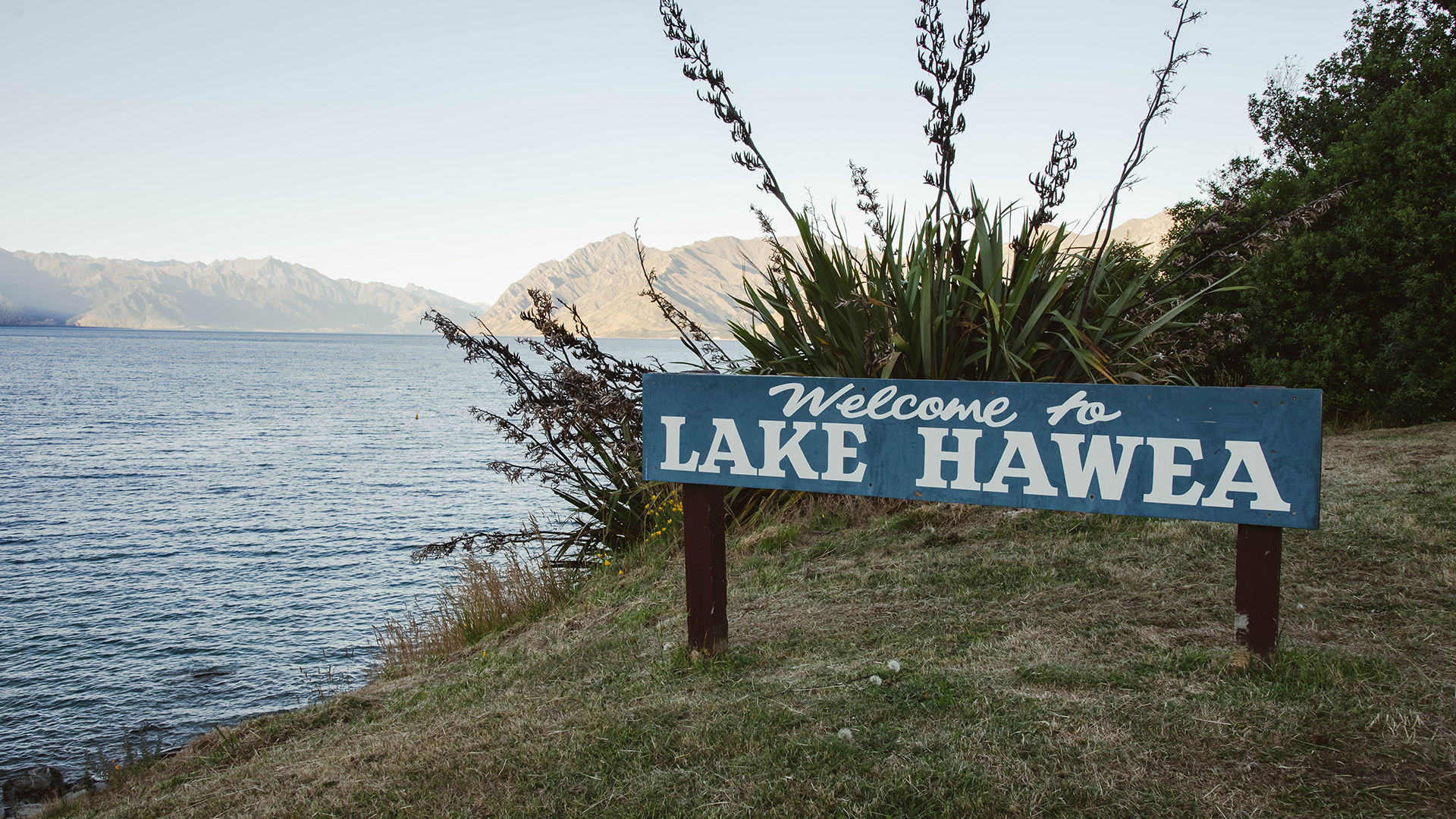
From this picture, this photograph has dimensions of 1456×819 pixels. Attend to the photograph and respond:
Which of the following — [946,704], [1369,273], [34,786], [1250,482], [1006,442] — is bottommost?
[34,786]

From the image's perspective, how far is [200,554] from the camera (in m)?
14.5

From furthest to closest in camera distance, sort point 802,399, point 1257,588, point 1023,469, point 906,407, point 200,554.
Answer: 1. point 200,554
2. point 802,399
3. point 906,407
4. point 1023,469
5. point 1257,588

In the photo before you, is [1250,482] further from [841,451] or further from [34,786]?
[34,786]

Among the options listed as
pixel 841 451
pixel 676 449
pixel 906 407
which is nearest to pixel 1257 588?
pixel 906 407

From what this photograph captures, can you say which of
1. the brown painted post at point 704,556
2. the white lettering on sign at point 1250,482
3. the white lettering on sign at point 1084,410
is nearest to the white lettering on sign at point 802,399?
the brown painted post at point 704,556

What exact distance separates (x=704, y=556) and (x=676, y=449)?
1.62ft

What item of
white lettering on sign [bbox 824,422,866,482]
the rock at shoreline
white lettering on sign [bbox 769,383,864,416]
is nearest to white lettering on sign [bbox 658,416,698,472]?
white lettering on sign [bbox 769,383,864,416]

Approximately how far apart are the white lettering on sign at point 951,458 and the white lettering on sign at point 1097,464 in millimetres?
318

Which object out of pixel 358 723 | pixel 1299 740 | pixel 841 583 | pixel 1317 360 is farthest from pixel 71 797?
pixel 1317 360

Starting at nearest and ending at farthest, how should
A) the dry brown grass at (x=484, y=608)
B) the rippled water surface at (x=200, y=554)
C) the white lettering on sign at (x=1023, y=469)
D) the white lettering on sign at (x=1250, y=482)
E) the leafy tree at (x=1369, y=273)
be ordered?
the white lettering on sign at (x=1250, y=482) < the white lettering on sign at (x=1023, y=469) < the dry brown grass at (x=484, y=608) < the rippled water surface at (x=200, y=554) < the leafy tree at (x=1369, y=273)

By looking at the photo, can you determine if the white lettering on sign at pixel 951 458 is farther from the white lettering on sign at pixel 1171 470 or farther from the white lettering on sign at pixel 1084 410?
the white lettering on sign at pixel 1171 470

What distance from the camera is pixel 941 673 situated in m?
3.45

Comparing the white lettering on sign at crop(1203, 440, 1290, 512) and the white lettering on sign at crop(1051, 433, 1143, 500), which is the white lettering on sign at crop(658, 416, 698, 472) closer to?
the white lettering on sign at crop(1051, 433, 1143, 500)

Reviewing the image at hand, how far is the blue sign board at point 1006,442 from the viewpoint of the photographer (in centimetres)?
305
